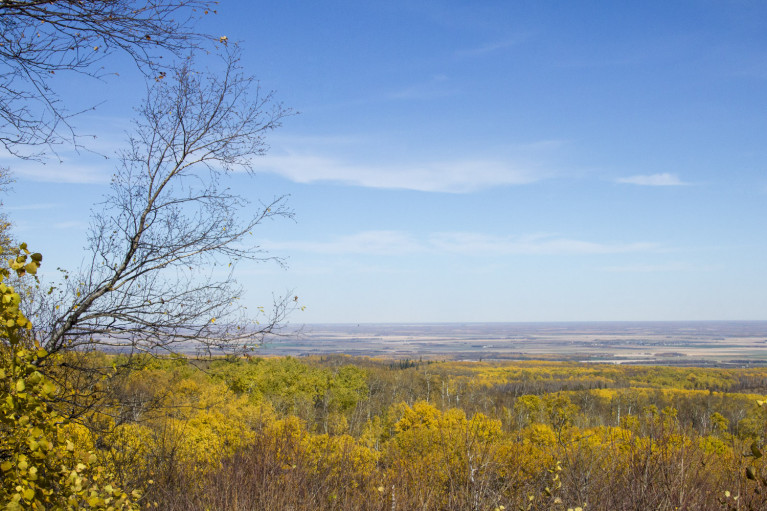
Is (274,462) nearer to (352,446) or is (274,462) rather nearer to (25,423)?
(352,446)

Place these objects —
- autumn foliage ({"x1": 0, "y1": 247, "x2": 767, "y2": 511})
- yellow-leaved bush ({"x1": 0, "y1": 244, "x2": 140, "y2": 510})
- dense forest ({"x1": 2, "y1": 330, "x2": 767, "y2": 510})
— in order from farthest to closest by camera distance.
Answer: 1. dense forest ({"x1": 2, "y1": 330, "x2": 767, "y2": 510})
2. autumn foliage ({"x1": 0, "y1": 247, "x2": 767, "y2": 511})
3. yellow-leaved bush ({"x1": 0, "y1": 244, "x2": 140, "y2": 510})

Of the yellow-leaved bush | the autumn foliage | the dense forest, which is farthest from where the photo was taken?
the dense forest

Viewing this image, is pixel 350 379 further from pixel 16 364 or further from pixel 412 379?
pixel 16 364

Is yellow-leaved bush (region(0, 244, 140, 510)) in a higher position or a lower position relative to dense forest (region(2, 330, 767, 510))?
higher

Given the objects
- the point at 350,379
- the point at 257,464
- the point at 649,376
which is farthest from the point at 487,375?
the point at 257,464

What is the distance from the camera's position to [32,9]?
3.49 meters

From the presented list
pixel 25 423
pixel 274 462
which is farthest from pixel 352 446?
pixel 25 423

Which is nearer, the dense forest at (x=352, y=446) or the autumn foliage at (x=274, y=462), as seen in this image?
the autumn foliage at (x=274, y=462)

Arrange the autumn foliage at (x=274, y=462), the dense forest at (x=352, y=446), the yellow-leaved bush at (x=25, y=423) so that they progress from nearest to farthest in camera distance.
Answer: the yellow-leaved bush at (x=25, y=423), the autumn foliage at (x=274, y=462), the dense forest at (x=352, y=446)

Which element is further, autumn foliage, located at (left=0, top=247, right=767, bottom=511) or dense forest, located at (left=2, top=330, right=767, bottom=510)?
dense forest, located at (left=2, top=330, right=767, bottom=510)

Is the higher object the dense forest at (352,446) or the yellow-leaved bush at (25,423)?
the yellow-leaved bush at (25,423)

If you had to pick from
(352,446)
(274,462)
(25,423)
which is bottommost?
(352,446)

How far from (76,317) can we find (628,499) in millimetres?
6214

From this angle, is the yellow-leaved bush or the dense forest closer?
the yellow-leaved bush
